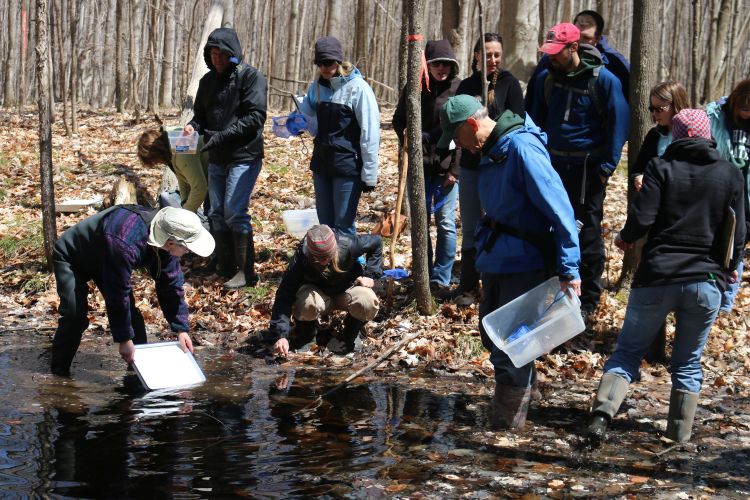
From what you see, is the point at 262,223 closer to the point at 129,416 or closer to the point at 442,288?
the point at 442,288

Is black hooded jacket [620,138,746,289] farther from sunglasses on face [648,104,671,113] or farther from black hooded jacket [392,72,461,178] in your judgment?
black hooded jacket [392,72,461,178]

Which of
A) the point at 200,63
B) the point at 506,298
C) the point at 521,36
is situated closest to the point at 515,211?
the point at 506,298

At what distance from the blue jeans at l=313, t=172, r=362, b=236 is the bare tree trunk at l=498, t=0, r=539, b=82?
26.4 ft

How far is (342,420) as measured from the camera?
5.43 m

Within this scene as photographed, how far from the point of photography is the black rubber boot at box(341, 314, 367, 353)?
7.11 metres

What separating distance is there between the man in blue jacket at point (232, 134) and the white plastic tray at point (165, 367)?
7.82 ft

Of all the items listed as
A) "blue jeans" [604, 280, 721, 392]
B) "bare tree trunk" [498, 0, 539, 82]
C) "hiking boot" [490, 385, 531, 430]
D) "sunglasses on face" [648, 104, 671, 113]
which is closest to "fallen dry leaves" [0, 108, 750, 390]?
"hiking boot" [490, 385, 531, 430]

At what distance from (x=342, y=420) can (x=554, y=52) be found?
330 centimetres

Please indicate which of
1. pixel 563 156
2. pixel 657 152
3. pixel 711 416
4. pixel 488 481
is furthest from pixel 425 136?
pixel 488 481

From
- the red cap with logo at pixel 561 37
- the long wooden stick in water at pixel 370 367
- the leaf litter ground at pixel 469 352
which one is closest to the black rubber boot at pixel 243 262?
the leaf litter ground at pixel 469 352

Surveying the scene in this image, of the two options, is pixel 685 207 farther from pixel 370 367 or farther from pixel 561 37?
pixel 370 367

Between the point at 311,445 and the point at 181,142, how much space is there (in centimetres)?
435

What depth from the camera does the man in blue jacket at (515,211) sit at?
466 centimetres

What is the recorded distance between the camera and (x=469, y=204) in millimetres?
7355
